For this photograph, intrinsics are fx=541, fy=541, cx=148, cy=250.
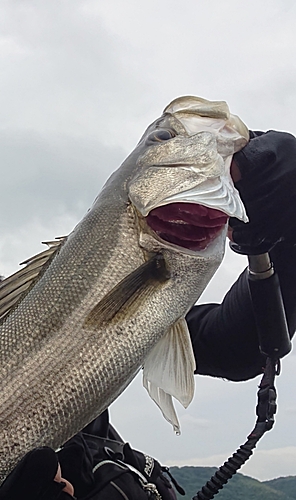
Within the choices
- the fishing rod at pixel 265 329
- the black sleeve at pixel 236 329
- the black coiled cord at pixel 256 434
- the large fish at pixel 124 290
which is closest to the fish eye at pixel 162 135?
the large fish at pixel 124 290

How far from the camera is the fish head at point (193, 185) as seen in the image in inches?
86.1

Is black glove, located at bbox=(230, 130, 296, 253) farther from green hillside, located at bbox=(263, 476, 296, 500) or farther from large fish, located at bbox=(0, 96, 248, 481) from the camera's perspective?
green hillside, located at bbox=(263, 476, 296, 500)

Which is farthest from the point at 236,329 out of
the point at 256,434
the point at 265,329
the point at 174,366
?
the point at 174,366

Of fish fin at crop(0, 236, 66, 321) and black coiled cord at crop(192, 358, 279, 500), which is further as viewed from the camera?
black coiled cord at crop(192, 358, 279, 500)

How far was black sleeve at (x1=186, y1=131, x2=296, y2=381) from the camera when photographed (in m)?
2.69

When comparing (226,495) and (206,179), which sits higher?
(206,179)

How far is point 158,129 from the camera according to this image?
2.52 m

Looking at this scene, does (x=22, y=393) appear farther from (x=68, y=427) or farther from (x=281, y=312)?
(x=281, y=312)

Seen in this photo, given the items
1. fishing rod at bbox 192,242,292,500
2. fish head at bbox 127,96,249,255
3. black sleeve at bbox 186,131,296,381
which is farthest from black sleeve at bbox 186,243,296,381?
fish head at bbox 127,96,249,255

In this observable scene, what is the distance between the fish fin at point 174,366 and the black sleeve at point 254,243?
Result: 0.68 metres

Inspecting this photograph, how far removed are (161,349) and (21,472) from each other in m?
0.72

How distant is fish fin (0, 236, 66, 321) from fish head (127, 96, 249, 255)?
1.62 ft

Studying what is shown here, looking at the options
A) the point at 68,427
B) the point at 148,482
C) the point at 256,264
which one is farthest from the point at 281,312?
the point at 68,427

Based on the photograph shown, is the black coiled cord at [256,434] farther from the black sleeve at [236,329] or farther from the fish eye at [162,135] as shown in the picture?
the fish eye at [162,135]
